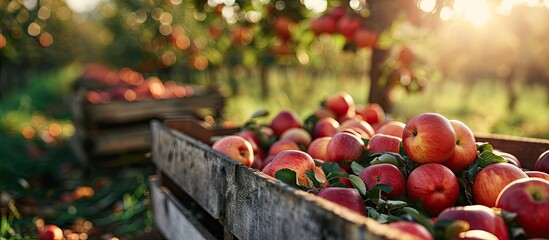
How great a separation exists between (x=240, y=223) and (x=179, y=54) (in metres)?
9.53

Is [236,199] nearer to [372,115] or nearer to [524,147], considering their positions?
[524,147]

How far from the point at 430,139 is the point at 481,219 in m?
0.52

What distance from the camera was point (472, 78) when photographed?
29.5 meters

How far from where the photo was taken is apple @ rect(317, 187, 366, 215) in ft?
5.20

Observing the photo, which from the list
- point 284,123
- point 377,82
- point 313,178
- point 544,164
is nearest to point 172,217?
point 284,123

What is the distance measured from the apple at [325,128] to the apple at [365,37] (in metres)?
0.83

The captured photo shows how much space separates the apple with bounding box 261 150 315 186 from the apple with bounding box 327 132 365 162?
0.76 ft

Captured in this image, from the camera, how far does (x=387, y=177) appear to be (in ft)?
6.04

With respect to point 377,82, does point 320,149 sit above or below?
below

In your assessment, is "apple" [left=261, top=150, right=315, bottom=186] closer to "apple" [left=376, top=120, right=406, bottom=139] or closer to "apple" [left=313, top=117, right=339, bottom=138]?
"apple" [left=376, top=120, right=406, bottom=139]

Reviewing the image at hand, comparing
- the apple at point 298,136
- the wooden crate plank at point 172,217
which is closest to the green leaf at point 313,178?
the wooden crate plank at point 172,217

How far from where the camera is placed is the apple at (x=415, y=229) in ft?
3.84

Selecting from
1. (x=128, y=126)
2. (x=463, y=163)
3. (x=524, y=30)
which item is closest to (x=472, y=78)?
(x=524, y=30)

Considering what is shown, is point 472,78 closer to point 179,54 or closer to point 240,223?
point 179,54
